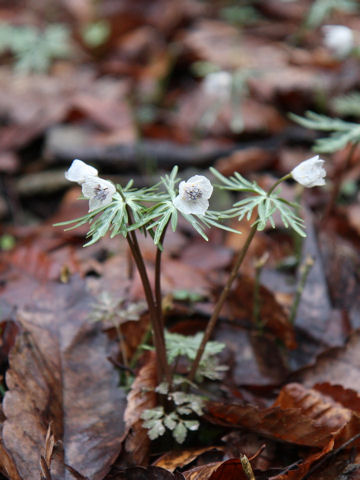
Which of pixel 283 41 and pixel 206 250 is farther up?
pixel 283 41

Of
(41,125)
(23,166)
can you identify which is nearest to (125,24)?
(41,125)

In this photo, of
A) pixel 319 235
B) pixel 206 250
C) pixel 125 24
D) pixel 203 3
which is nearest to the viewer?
pixel 319 235

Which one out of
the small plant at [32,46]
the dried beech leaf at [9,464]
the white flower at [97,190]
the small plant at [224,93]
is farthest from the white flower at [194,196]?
the small plant at [32,46]

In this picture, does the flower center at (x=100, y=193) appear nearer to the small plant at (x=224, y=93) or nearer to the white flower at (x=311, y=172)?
the white flower at (x=311, y=172)

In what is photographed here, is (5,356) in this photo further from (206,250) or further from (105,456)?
(206,250)

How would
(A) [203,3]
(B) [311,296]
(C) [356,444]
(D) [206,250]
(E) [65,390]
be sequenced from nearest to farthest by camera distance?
(C) [356,444]
(E) [65,390]
(B) [311,296]
(D) [206,250]
(A) [203,3]

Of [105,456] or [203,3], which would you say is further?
[203,3]

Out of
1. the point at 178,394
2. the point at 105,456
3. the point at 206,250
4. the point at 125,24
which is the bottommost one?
the point at 206,250
